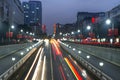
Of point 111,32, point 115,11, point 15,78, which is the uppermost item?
point 115,11

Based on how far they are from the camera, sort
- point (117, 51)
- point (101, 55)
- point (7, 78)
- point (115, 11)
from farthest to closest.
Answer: point (115, 11)
point (101, 55)
point (117, 51)
point (7, 78)

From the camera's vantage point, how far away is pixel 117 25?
10062 centimetres

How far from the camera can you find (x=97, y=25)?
133 meters

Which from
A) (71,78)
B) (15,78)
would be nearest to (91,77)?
(71,78)

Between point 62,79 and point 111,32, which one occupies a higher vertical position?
point 111,32

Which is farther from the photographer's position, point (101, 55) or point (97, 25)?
point (97, 25)

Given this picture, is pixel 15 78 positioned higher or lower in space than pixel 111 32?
lower

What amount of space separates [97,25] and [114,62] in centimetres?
9106

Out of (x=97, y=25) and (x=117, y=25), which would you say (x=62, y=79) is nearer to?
(x=117, y=25)

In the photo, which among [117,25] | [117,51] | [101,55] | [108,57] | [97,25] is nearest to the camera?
[117,51]

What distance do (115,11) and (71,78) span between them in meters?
86.5

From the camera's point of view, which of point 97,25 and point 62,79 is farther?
point 97,25

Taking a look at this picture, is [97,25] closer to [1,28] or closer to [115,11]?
[115,11]

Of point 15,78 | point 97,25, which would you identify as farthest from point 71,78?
point 97,25
